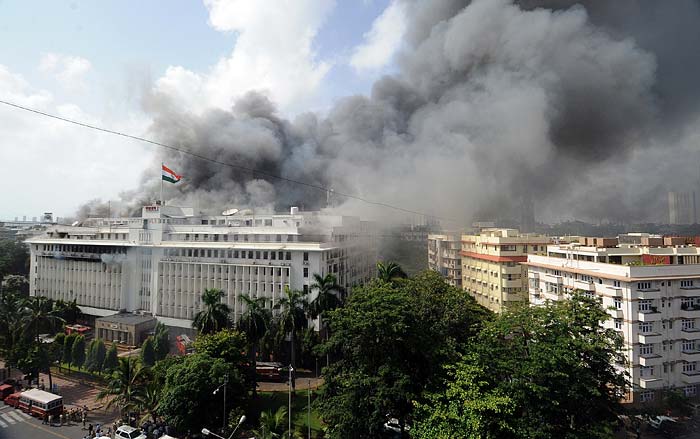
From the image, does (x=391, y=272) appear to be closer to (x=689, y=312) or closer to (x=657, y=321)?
(x=657, y=321)

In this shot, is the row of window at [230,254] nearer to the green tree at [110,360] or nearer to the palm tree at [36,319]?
the palm tree at [36,319]

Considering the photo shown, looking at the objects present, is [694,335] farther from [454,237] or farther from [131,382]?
[131,382]

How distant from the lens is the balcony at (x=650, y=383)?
18297 millimetres

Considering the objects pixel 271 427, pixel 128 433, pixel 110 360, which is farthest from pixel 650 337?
pixel 110 360

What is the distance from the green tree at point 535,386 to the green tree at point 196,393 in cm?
863

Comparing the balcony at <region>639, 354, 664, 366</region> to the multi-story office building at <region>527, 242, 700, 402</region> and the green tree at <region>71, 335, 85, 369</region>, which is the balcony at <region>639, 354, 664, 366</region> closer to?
the multi-story office building at <region>527, 242, 700, 402</region>

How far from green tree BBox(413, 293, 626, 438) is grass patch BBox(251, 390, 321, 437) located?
7241 millimetres

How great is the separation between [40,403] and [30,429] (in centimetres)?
143

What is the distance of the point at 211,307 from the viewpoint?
21500 mm

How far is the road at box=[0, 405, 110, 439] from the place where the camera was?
650 inches

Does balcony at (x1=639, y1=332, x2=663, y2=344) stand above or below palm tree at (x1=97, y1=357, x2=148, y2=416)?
above

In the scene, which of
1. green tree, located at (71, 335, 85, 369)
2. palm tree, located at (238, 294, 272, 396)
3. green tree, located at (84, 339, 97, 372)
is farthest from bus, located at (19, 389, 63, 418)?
palm tree, located at (238, 294, 272, 396)

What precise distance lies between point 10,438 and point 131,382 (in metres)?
4.87

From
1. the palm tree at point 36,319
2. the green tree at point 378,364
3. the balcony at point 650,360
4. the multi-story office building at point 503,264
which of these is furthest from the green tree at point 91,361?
the balcony at point 650,360
